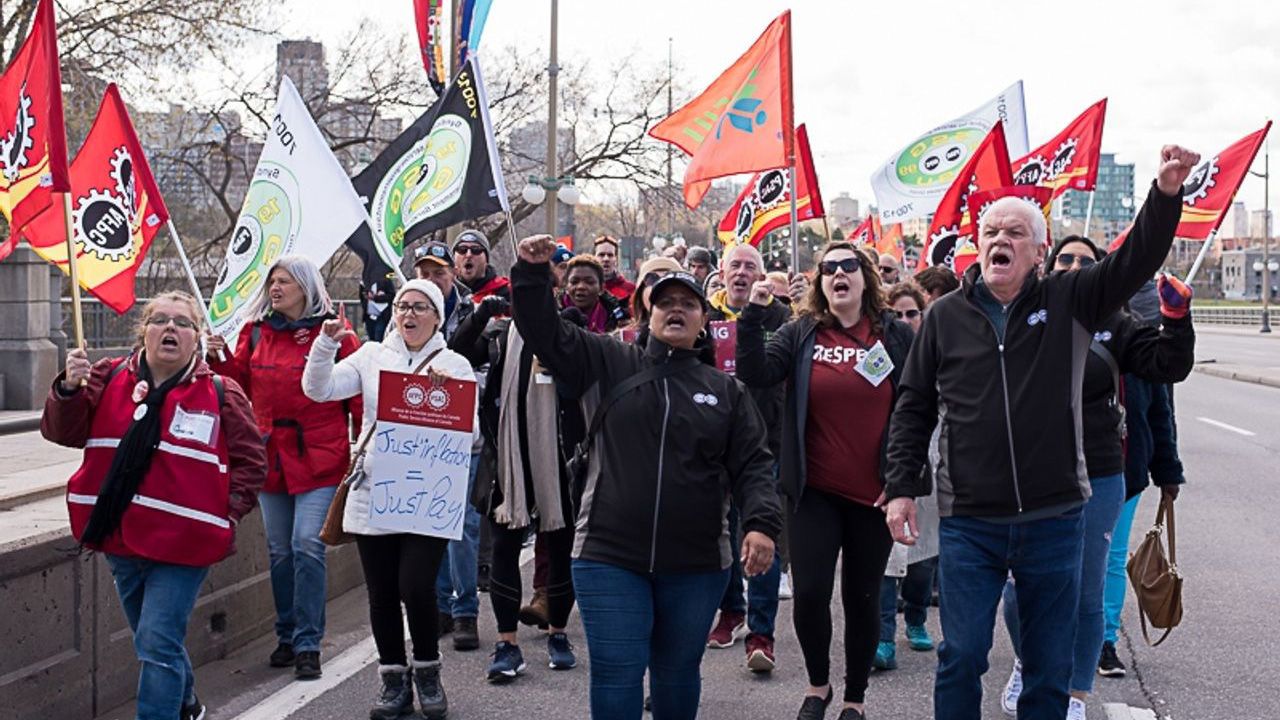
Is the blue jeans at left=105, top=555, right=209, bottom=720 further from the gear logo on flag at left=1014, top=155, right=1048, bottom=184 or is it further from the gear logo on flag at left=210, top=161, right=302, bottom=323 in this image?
the gear logo on flag at left=1014, top=155, right=1048, bottom=184

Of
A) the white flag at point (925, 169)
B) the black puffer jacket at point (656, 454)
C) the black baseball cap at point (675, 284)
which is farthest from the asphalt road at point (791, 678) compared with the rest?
the white flag at point (925, 169)

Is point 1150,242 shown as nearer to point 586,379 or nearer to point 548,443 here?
point 586,379

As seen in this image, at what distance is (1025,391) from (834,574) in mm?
1423

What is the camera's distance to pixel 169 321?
195 inches

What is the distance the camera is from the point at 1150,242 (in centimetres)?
410

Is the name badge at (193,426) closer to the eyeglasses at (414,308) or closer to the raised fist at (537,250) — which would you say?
the eyeglasses at (414,308)

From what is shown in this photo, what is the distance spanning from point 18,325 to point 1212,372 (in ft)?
81.3

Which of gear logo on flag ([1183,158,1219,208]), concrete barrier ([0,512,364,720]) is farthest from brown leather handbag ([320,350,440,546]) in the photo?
gear logo on flag ([1183,158,1219,208])

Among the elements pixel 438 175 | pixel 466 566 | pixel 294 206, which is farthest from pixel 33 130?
pixel 466 566

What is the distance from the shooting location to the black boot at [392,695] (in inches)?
221

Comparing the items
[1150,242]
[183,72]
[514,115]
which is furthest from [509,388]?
[514,115]

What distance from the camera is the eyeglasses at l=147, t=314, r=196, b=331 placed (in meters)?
4.94

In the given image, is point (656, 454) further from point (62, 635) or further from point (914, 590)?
point (914, 590)

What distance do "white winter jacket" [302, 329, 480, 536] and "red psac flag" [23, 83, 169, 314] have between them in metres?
1.48
